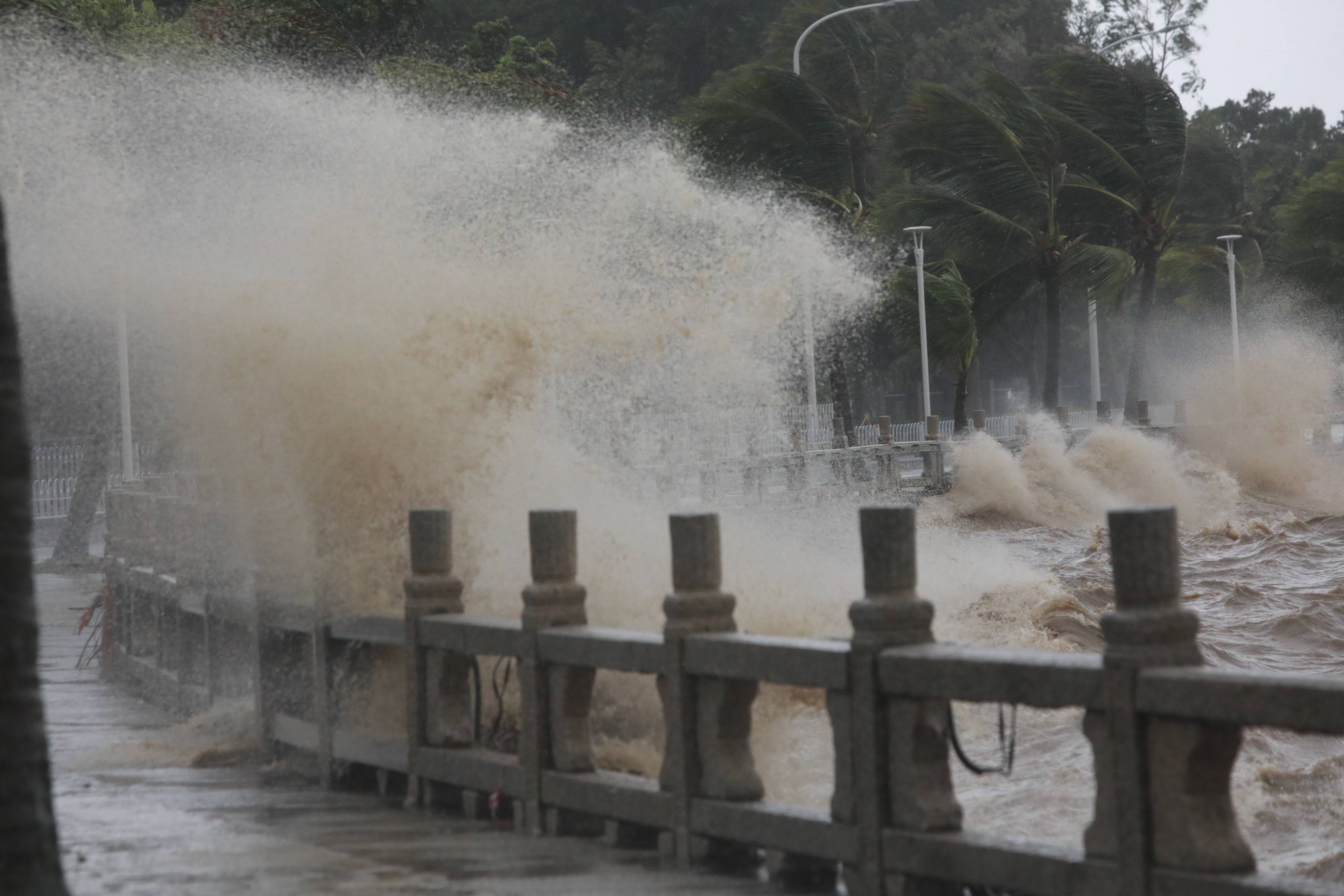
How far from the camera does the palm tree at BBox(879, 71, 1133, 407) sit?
141 ft

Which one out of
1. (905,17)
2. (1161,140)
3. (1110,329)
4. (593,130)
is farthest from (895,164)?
(1110,329)

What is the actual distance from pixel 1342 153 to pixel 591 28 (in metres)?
27.5

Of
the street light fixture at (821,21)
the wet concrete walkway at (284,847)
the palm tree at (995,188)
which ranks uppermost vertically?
the street light fixture at (821,21)

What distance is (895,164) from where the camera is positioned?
145 ft

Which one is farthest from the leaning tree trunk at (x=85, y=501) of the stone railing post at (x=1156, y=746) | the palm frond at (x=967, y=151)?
the stone railing post at (x=1156, y=746)

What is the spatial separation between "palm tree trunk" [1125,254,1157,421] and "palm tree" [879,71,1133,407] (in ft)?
11.6

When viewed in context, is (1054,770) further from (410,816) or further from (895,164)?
(895,164)

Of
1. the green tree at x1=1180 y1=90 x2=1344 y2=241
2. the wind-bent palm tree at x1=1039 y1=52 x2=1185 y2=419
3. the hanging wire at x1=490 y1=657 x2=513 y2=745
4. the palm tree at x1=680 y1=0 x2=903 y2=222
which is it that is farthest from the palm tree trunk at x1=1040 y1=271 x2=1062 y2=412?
the hanging wire at x1=490 y1=657 x2=513 y2=745

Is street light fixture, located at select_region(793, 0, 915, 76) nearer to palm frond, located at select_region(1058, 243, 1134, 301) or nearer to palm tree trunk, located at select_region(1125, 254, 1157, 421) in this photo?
palm frond, located at select_region(1058, 243, 1134, 301)

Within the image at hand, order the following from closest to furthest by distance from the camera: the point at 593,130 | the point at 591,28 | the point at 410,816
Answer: the point at 410,816, the point at 593,130, the point at 591,28

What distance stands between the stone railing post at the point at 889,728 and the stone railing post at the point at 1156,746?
790 mm

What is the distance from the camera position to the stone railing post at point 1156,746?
15.1 ft

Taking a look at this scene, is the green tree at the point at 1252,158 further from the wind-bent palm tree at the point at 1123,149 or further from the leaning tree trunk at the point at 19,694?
the leaning tree trunk at the point at 19,694

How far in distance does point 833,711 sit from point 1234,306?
47972 mm
